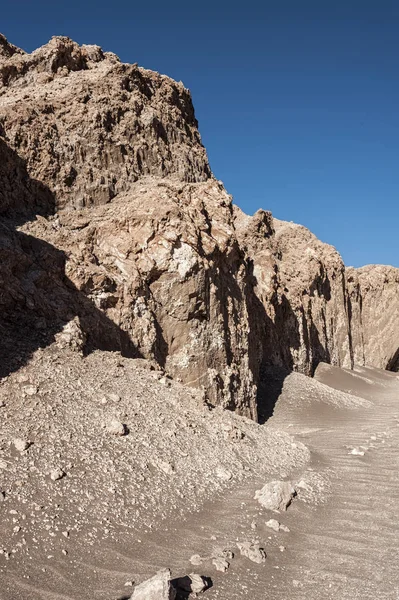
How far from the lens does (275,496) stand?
6312 mm

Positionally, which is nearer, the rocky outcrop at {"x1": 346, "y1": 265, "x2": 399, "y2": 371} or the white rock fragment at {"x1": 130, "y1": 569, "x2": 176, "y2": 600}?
the white rock fragment at {"x1": 130, "y1": 569, "x2": 176, "y2": 600}

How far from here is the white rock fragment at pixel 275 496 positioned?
6.23m

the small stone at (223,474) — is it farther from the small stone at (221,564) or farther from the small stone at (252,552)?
the small stone at (221,564)

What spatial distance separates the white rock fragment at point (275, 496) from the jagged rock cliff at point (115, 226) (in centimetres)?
424

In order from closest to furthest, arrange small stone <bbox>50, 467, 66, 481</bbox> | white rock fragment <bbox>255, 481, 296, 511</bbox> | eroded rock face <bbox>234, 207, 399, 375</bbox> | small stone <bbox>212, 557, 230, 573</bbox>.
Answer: small stone <bbox>212, 557, 230, 573</bbox>
small stone <bbox>50, 467, 66, 481</bbox>
white rock fragment <bbox>255, 481, 296, 511</bbox>
eroded rock face <bbox>234, 207, 399, 375</bbox>

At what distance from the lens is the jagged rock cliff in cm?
952

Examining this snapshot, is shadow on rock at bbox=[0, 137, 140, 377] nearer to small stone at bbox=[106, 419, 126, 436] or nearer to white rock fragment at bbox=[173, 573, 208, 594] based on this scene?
small stone at bbox=[106, 419, 126, 436]

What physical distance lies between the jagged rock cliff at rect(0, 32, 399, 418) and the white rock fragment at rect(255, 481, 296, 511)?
13.9ft

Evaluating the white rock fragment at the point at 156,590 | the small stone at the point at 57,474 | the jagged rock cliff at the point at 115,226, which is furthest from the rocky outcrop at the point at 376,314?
the white rock fragment at the point at 156,590

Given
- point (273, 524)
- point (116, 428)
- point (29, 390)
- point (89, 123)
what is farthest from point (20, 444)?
point (89, 123)

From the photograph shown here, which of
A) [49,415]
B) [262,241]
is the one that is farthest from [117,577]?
[262,241]

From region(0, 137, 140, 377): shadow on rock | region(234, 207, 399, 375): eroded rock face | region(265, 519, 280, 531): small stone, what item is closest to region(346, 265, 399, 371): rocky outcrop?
region(234, 207, 399, 375): eroded rock face

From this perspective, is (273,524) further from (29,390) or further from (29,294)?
(29,294)

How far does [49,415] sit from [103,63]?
14.4 meters
